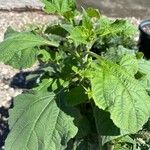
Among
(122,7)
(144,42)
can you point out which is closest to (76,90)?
(144,42)

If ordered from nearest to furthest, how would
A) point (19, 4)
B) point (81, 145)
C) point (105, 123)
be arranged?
point (105, 123)
point (81, 145)
point (19, 4)

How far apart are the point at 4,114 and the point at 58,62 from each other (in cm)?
158

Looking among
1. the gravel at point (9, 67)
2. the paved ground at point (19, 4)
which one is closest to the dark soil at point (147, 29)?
the gravel at point (9, 67)

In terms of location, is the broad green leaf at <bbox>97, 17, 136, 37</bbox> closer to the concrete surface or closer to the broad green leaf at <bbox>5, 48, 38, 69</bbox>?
the broad green leaf at <bbox>5, 48, 38, 69</bbox>

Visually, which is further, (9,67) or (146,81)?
(9,67)

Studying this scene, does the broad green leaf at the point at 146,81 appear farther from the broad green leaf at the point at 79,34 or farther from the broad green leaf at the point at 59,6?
the broad green leaf at the point at 59,6

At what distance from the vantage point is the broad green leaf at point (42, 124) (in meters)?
2.73

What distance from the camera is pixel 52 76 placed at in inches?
118

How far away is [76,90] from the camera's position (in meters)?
2.77

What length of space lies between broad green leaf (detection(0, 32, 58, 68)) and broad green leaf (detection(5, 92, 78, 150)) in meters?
0.22

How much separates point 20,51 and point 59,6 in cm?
35

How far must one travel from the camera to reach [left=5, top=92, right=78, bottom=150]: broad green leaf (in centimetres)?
273

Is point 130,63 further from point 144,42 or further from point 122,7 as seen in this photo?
point 122,7

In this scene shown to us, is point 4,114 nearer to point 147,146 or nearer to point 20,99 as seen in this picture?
point 147,146
